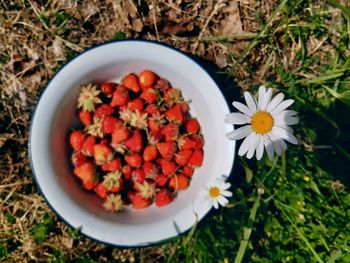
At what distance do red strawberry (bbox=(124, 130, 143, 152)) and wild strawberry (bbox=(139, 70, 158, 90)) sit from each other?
0.41 feet

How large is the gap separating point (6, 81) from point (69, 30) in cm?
23

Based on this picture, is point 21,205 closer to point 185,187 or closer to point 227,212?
point 185,187

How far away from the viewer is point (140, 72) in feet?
4.59

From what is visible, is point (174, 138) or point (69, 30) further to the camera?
point (69, 30)

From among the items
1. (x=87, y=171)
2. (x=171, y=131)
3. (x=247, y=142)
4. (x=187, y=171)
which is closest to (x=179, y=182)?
(x=187, y=171)

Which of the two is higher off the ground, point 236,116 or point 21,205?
point 236,116

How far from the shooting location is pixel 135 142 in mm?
1368

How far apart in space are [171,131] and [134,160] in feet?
0.41

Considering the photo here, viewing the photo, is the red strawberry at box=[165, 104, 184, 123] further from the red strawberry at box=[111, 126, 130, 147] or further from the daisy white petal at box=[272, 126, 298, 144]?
the daisy white petal at box=[272, 126, 298, 144]

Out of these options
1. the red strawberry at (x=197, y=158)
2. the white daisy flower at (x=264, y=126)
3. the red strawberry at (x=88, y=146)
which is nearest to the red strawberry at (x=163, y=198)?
the red strawberry at (x=197, y=158)

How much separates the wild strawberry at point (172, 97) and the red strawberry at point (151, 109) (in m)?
0.04

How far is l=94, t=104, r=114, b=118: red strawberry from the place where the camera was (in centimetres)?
136

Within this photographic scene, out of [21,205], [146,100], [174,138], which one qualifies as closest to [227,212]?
[174,138]

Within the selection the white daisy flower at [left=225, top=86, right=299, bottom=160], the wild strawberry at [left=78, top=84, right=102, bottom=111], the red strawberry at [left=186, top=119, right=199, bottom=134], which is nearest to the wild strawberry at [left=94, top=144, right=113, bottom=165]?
the wild strawberry at [left=78, top=84, right=102, bottom=111]
